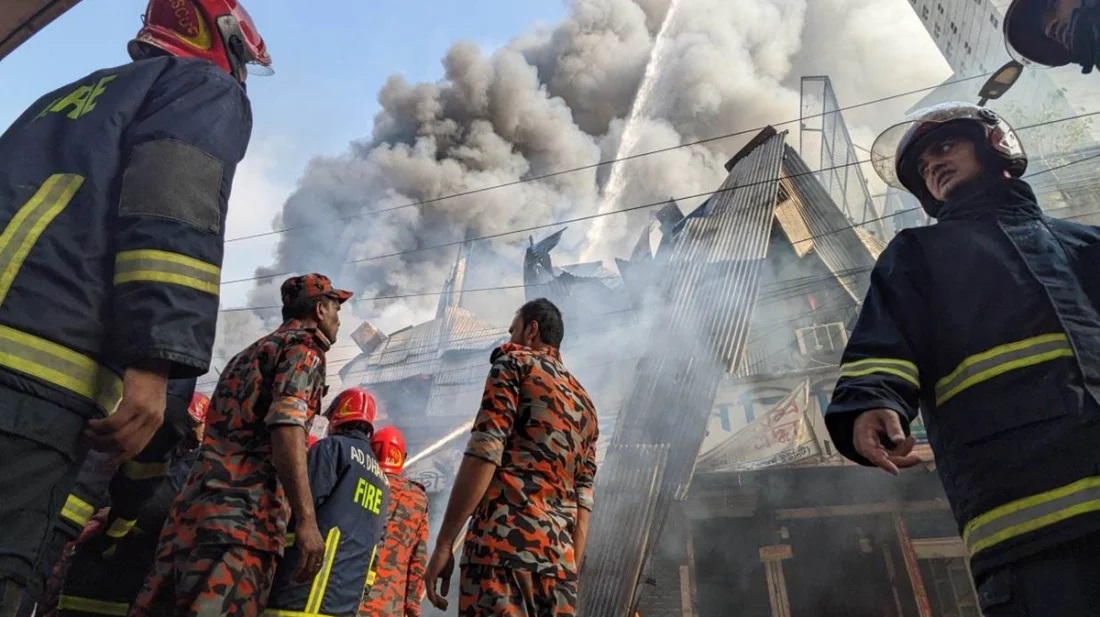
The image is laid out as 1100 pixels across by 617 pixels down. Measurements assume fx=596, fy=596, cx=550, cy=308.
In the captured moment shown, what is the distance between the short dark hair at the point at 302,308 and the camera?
2.50 metres

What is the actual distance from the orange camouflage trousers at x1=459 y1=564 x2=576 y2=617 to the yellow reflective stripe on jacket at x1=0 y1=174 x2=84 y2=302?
1387 millimetres

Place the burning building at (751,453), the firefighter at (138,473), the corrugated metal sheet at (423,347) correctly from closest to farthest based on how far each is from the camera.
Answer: the firefighter at (138,473)
the burning building at (751,453)
the corrugated metal sheet at (423,347)

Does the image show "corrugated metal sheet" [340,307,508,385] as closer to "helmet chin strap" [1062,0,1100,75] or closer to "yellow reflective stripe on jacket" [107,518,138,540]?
"yellow reflective stripe on jacket" [107,518,138,540]

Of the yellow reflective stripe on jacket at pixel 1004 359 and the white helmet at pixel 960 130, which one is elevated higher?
the white helmet at pixel 960 130

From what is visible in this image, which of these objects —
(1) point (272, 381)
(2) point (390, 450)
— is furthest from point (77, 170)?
(2) point (390, 450)

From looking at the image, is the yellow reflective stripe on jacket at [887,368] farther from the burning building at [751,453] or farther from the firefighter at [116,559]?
the burning building at [751,453]

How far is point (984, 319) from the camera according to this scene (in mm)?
1405

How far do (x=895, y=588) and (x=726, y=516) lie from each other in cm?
216

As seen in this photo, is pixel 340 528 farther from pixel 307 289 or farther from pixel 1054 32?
pixel 1054 32

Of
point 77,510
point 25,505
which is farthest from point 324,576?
point 25,505

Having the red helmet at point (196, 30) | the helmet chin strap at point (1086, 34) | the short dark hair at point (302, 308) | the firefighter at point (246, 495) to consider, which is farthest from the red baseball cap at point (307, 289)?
the helmet chin strap at point (1086, 34)

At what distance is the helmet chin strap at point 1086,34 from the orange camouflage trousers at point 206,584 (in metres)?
2.86

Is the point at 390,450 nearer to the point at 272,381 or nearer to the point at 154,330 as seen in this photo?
the point at 272,381

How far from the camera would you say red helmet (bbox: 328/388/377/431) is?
3.43 meters
